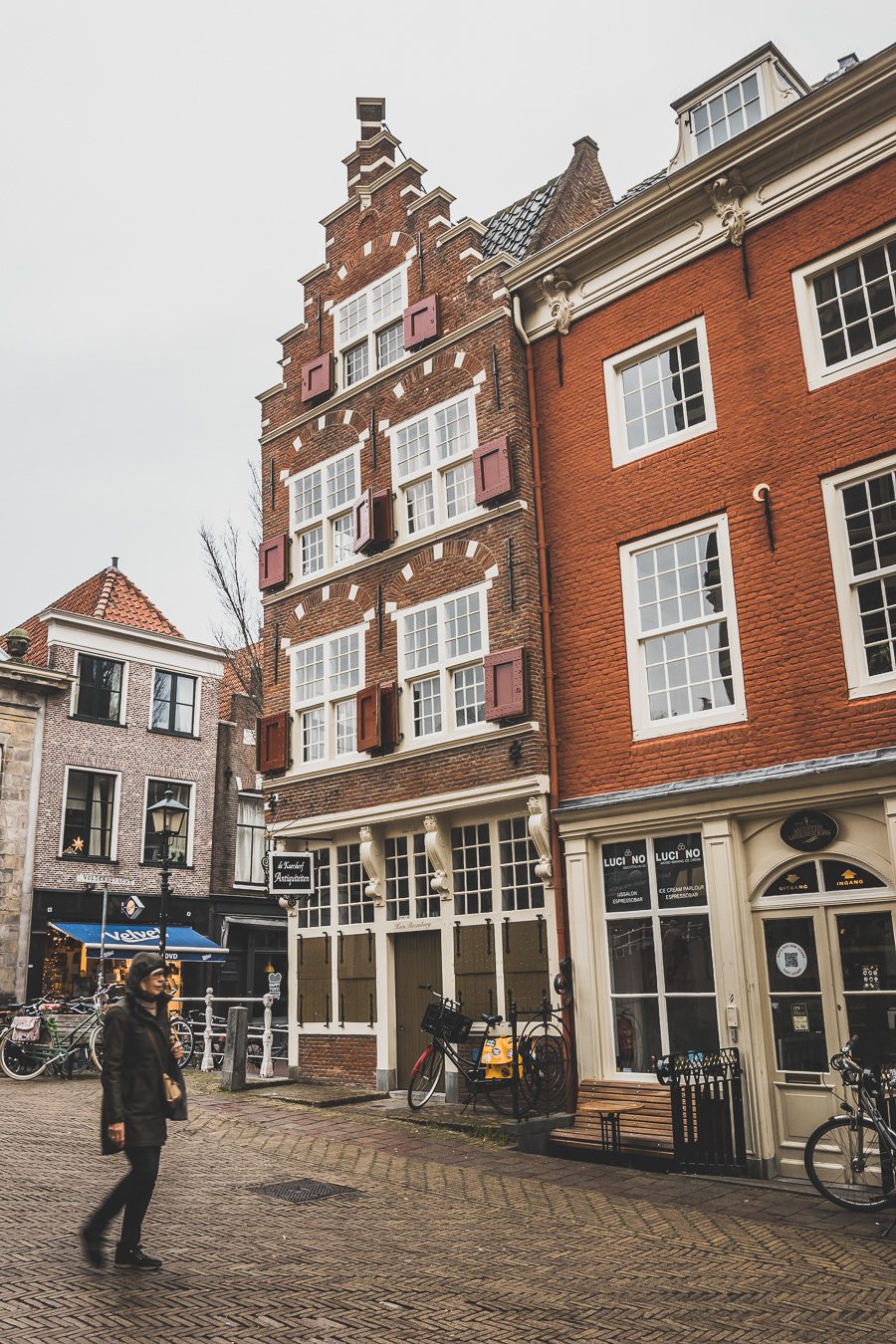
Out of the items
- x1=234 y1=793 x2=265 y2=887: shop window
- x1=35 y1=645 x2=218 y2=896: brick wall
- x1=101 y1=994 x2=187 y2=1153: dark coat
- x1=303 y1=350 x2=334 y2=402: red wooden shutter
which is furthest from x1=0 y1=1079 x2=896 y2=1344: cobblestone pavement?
x1=234 y1=793 x2=265 y2=887: shop window

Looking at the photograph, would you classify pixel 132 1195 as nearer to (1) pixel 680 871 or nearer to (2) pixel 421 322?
(1) pixel 680 871

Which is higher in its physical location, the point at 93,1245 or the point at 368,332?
the point at 368,332

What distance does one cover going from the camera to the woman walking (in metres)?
6.69

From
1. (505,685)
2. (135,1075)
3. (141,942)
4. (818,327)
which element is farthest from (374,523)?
(141,942)

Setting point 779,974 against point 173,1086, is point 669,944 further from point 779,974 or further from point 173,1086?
Result: point 173,1086

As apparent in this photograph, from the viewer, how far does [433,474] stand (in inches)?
635

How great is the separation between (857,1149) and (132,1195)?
6075mm

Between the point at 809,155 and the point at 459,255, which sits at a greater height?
the point at 459,255

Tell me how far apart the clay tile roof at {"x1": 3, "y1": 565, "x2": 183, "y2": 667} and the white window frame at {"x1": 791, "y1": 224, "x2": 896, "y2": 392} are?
20595 millimetres

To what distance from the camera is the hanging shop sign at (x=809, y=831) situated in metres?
11.1

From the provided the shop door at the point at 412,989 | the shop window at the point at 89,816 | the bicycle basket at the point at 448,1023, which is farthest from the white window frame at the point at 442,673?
the shop window at the point at 89,816

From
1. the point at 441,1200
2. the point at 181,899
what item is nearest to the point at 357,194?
the point at 441,1200

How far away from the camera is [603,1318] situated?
6.21 metres

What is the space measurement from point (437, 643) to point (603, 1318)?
10.3m
